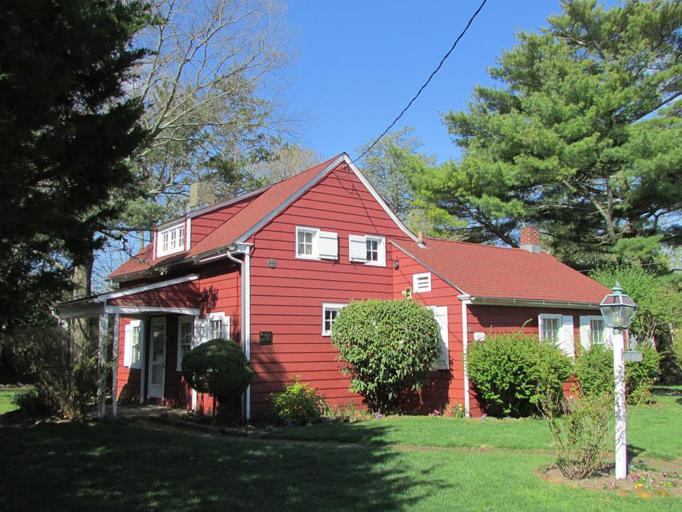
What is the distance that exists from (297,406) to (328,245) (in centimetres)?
437

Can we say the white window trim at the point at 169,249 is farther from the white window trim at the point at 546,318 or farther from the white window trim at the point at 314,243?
the white window trim at the point at 546,318

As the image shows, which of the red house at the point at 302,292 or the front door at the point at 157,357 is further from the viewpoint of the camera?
the front door at the point at 157,357

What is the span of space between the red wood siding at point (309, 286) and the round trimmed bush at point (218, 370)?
3.50 feet

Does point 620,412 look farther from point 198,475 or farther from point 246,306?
point 246,306

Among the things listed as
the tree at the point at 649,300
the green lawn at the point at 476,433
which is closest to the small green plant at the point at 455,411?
the green lawn at the point at 476,433

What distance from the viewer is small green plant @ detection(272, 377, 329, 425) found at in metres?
12.8

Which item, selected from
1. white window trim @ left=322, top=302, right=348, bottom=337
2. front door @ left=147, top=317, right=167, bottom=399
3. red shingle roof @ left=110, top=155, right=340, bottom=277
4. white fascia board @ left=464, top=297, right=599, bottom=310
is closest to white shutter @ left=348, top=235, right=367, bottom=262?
white window trim @ left=322, top=302, right=348, bottom=337

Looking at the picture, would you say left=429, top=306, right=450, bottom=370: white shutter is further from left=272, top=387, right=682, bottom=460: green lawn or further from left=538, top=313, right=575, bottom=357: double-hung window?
left=538, top=313, right=575, bottom=357: double-hung window

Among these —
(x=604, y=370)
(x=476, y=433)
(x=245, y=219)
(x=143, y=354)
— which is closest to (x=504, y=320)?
(x=604, y=370)

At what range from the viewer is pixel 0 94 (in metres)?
6.65

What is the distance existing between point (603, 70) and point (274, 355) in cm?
2102

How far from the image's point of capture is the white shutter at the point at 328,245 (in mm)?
15320

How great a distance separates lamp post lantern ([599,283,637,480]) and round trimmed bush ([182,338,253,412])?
7199mm

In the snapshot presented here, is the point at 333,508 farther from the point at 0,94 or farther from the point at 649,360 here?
the point at 649,360
